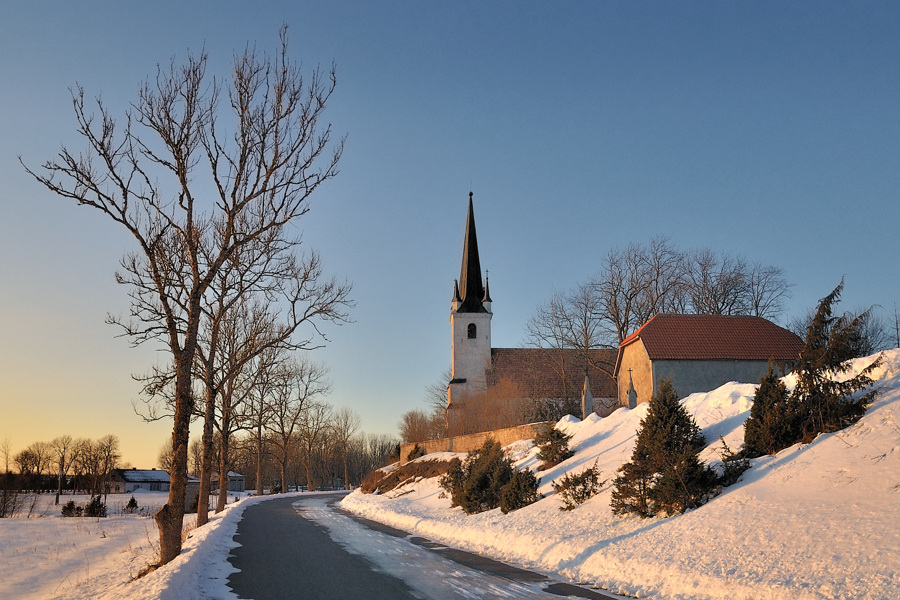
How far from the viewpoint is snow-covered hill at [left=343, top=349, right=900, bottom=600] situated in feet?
Answer: 25.9

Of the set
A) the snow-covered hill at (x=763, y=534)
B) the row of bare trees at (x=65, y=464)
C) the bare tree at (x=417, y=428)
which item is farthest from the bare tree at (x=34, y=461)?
the snow-covered hill at (x=763, y=534)

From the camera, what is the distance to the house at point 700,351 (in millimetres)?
33438

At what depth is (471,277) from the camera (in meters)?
70.3

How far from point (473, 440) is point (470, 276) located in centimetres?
3232

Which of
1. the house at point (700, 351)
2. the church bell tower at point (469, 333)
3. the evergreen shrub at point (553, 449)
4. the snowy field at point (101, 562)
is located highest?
the church bell tower at point (469, 333)

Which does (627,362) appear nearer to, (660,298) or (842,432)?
(660,298)

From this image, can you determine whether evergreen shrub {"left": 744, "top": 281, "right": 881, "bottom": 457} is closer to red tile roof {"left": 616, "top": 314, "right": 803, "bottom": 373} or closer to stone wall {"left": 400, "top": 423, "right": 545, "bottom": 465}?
stone wall {"left": 400, "top": 423, "right": 545, "bottom": 465}

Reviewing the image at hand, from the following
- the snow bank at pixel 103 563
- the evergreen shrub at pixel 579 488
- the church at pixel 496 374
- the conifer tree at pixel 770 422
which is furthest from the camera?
the church at pixel 496 374

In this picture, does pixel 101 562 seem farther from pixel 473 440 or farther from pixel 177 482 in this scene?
pixel 473 440

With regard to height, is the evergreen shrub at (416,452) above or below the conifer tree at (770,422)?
below

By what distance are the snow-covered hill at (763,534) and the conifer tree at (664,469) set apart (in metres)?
0.38

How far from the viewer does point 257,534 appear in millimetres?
18000

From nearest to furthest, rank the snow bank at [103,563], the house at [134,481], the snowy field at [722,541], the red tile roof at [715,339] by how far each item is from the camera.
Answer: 1. the snowy field at [722,541]
2. the snow bank at [103,563]
3. the red tile roof at [715,339]
4. the house at [134,481]

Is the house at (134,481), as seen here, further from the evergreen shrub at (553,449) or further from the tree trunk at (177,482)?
the tree trunk at (177,482)
